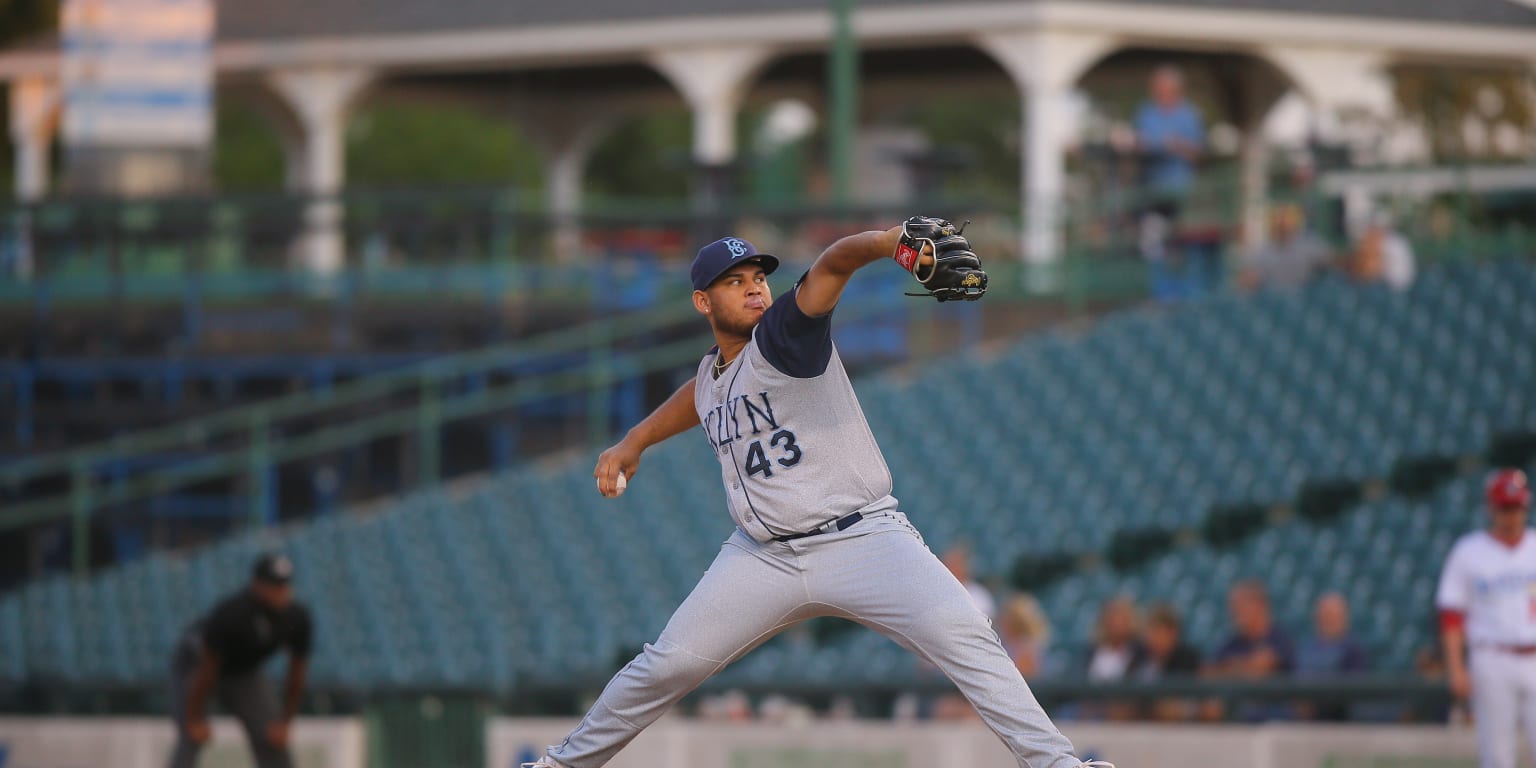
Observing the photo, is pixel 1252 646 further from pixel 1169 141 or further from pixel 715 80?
pixel 715 80

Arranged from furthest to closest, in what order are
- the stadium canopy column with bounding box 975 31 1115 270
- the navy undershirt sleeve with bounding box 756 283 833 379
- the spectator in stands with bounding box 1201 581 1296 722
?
the stadium canopy column with bounding box 975 31 1115 270 → the spectator in stands with bounding box 1201 581 1296 722 → the navy undershirt sleeve with bounding box 756 283 833 379

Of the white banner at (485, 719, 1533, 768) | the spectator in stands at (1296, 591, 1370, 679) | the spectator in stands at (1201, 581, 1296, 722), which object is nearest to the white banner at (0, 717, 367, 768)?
the white banner at (485, 719, 1533, 768)

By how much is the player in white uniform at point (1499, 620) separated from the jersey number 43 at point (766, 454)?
170 inches

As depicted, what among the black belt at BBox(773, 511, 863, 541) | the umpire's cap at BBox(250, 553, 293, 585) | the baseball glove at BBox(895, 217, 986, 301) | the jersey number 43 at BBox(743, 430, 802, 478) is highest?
the baseball glove at BBox(895, 217, 986, 301)

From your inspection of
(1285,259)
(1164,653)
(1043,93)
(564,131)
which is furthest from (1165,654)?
(564,131)

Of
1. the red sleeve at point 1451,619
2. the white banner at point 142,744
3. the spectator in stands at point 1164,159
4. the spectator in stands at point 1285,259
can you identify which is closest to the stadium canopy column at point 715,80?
the spectator in stands at point 1164,159

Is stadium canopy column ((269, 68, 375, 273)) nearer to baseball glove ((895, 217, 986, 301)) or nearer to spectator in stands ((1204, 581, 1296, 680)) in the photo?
spectator in stands ((1204, 581, 1296, 680))

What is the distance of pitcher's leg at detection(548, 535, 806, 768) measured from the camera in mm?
6535

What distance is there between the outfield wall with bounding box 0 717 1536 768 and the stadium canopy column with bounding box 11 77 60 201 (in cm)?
1480

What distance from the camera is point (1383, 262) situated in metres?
17.1

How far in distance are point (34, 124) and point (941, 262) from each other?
2319cm

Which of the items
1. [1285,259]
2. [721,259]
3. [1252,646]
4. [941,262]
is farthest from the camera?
[1285,259]

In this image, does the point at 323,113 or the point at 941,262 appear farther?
the point at 323,113

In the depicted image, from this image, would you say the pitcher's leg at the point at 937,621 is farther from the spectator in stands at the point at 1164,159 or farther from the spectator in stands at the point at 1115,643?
the spectator in stands at the point at 1164,159
